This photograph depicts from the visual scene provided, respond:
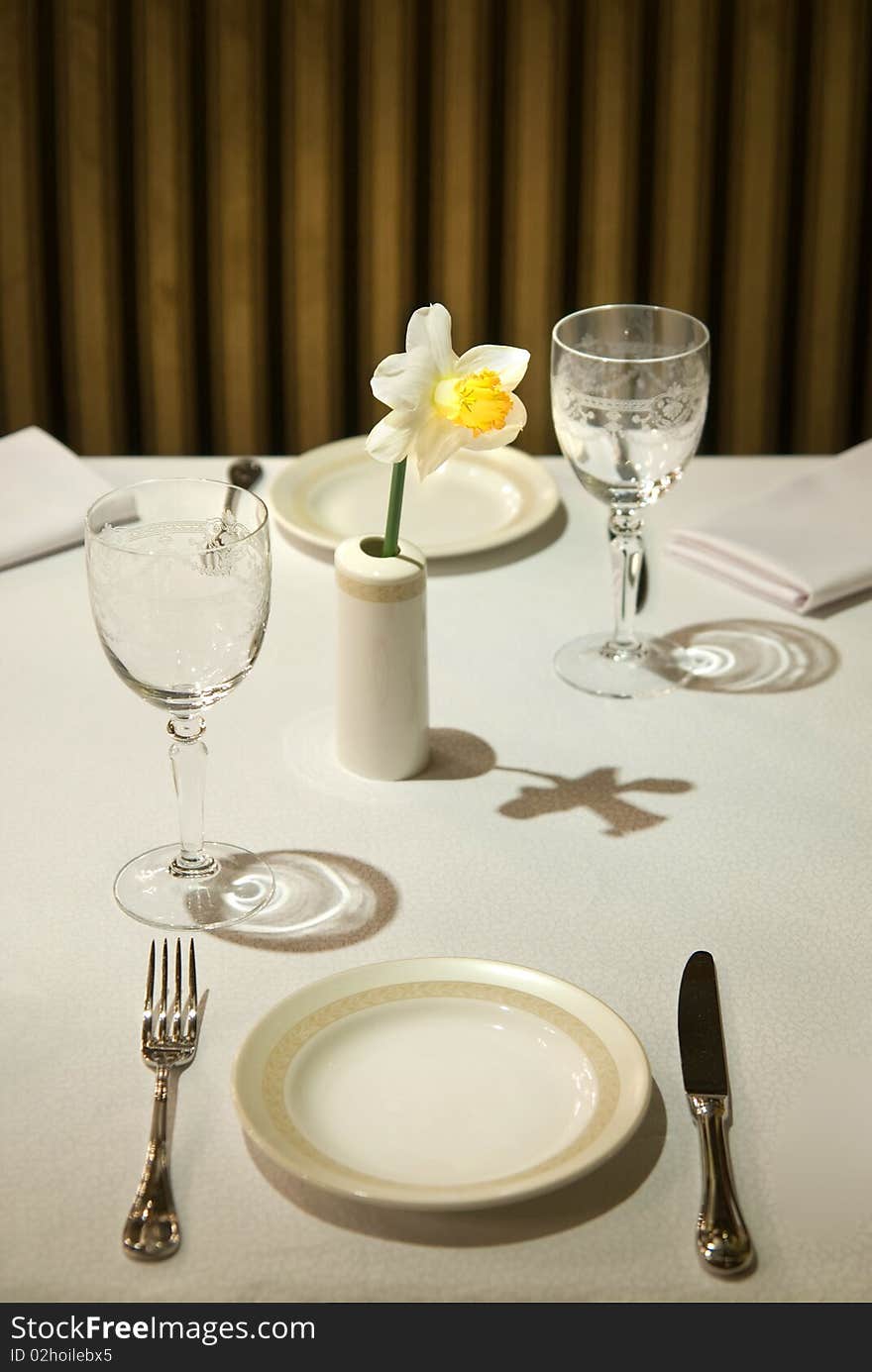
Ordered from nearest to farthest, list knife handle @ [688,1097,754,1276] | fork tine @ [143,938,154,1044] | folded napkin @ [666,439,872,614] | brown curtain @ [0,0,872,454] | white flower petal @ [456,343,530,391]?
knife handle @ [688,1097,754,1276]
fork tine @ [143,938,154,1044]
white flower petal @ [456,343,530,391]
folded napkin @ [666,439,872,614]
brown curtain @ [0,0,872,454]

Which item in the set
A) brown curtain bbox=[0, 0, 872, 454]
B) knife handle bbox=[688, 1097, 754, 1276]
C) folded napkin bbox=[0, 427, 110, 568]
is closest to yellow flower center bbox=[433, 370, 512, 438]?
knife handle bbox=[688, 1097, 754, 1276]

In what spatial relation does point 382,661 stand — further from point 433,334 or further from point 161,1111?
point 161,1111

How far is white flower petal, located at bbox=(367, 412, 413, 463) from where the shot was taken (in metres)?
0.81

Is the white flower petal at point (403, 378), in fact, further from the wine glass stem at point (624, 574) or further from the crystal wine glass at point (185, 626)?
the wine glass stem at point (624, 574)

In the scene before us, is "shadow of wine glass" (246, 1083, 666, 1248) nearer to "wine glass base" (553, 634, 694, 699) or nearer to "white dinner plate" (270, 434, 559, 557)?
"wine glass base" (553, 634, 694, 699)

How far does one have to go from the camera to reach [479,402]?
0.81 metres

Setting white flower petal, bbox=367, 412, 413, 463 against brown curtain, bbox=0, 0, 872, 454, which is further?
brown curtain, bbox=0, 0, 872, 454

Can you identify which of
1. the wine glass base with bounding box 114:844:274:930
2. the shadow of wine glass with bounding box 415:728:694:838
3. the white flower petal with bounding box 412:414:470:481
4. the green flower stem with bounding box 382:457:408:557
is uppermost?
the white flower petal with bounding box 412:414:470:481

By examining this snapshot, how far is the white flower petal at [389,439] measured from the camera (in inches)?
31.9

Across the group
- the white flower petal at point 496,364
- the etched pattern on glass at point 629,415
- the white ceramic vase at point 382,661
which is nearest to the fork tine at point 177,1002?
the white ceramic vase at point 382,661

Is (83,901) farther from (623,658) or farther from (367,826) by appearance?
(623,658)

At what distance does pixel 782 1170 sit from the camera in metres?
0.65

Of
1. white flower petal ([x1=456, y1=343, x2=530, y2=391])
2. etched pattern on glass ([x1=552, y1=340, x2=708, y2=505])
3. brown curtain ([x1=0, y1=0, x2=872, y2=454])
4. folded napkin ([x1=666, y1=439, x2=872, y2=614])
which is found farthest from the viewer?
brown curtain ([x1=0, y1=0, x2=872, y2=454])
